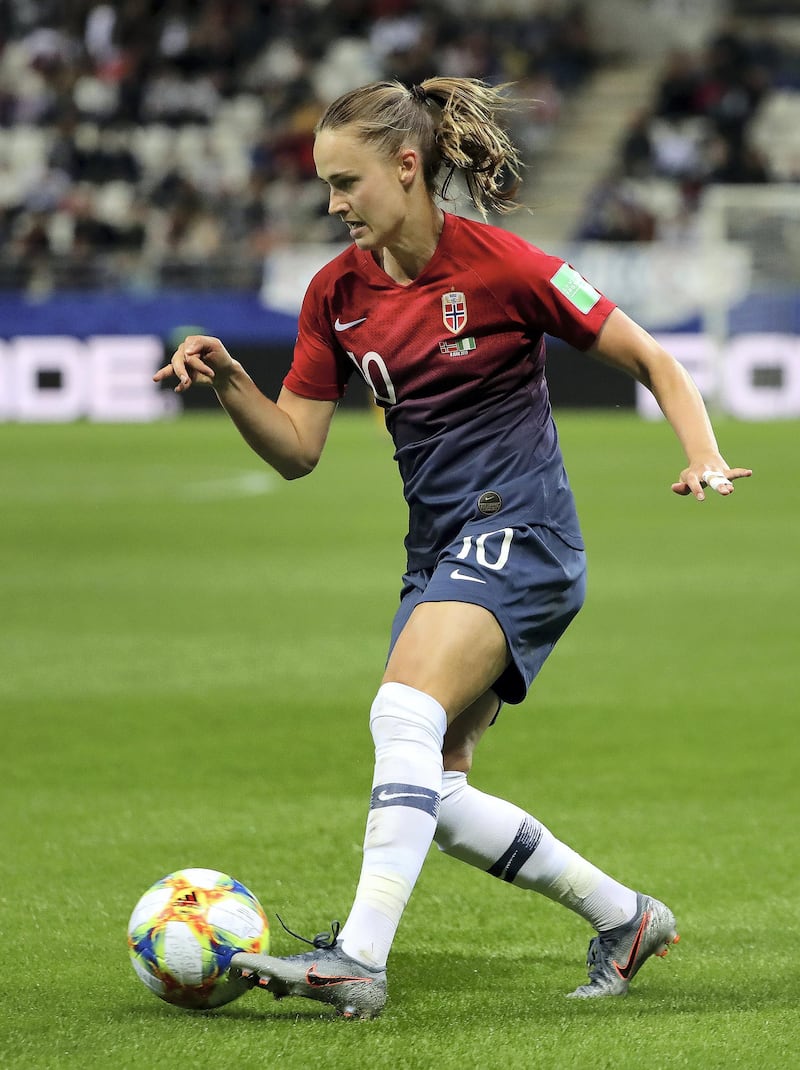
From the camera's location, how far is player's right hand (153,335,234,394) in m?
4.08

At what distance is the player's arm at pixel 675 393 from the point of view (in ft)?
12.6

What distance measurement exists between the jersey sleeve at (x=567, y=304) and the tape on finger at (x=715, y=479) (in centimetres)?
49

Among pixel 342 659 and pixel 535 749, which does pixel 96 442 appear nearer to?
pixel 342 659

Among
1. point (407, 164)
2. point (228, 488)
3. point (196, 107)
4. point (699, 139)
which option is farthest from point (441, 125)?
point (196, 107)

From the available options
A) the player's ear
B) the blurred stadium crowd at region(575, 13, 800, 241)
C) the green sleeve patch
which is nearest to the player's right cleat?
the green sleeve patch

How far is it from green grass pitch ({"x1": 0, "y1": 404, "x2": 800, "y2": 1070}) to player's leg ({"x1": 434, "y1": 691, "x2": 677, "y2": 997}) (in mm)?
115

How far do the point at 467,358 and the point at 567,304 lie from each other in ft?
0.86

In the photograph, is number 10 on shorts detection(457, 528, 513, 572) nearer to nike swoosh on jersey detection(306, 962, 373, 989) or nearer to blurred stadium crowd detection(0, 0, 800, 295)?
nike swoosh on jersey detection(306, 962, 373, 989)

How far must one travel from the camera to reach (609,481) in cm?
1675

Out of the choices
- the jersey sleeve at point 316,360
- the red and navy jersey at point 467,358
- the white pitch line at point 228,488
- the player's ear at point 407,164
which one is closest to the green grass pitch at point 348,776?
the white pitch line at point 228,488

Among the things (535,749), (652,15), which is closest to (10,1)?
(652,15)

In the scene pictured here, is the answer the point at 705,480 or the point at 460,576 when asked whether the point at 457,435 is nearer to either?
the point at 460,576

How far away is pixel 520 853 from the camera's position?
424 cm

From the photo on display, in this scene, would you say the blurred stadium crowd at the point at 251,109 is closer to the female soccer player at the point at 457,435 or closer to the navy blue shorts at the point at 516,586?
the female soccer player at the point at 457,435
